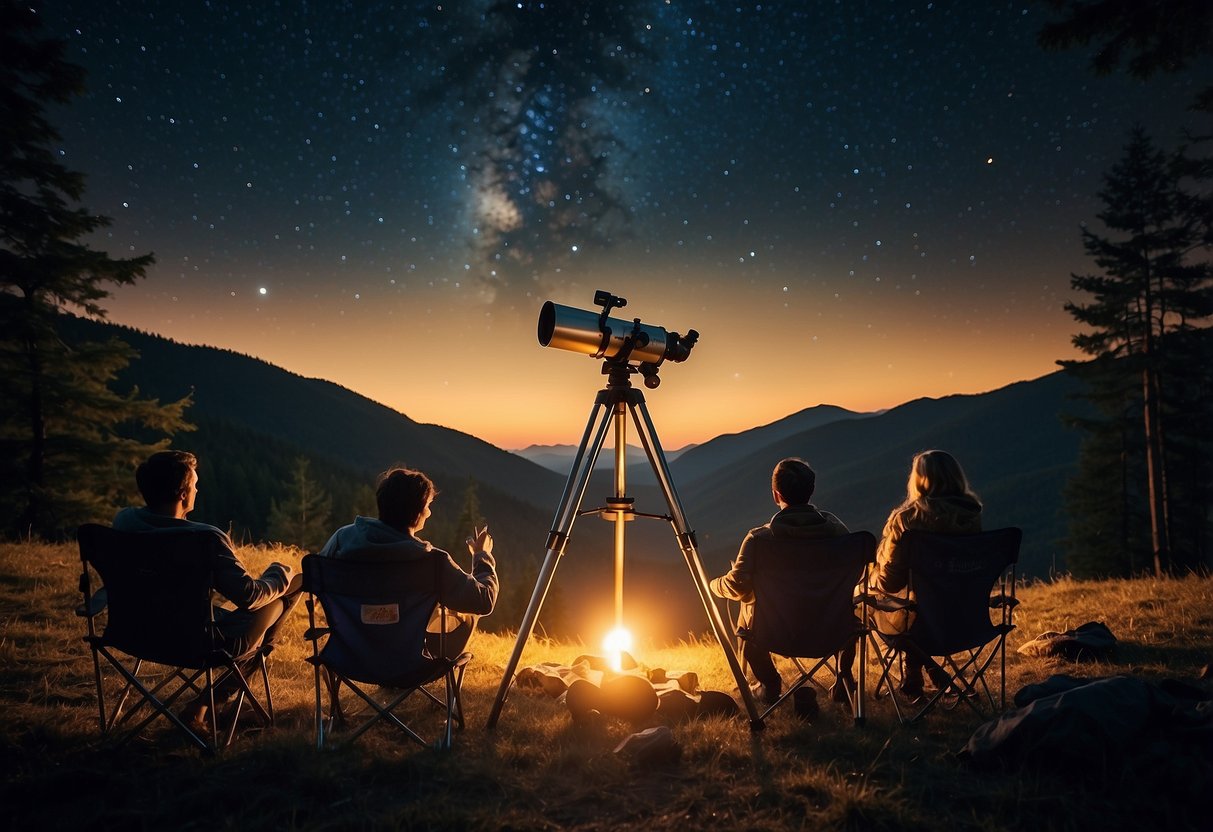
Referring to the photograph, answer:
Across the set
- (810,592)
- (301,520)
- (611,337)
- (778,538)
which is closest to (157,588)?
(611,337)

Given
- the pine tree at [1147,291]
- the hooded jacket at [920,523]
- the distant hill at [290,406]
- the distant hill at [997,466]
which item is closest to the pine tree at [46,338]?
the hooded jacket at [920,523]

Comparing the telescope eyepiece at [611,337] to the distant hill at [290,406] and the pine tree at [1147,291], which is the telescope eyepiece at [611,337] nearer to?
the pine tree at [1147,291]

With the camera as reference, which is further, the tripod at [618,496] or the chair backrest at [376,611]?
the tripod at [618,496]

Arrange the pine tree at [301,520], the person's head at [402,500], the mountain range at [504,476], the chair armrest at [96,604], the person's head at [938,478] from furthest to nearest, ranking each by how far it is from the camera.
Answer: the mountain range at [504,476], the pine tree at [301,520], the person's head at [938,478], the person's head at [402,500], the chair armrest at [96,604]

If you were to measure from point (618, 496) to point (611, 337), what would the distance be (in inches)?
46.0

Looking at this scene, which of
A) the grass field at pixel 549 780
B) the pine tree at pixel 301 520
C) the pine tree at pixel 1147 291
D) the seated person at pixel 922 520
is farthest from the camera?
the pine tree at pixel 301 520

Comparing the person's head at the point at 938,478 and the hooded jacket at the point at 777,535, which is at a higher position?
A: the person's head at the point at 938,478

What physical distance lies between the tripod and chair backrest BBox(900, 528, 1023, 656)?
1.29m

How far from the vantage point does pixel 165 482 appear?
349 centimetres

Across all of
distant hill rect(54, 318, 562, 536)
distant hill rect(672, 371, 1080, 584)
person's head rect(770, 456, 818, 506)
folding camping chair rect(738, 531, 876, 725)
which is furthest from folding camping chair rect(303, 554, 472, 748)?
distant hill rect(54, 318, 562, 536)

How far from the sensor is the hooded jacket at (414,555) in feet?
11.2

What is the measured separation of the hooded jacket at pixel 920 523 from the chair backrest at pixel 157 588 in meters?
4.19

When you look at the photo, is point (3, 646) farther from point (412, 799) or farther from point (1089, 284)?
point (1089, 284)

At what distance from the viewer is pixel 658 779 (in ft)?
10.00
